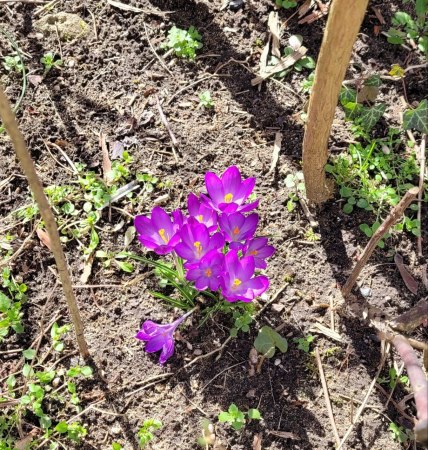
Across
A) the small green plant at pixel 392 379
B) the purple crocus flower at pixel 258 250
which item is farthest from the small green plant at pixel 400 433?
the purple crocus flower at pixel 258 250

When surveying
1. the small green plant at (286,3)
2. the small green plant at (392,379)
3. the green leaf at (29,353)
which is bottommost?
the small green plant at (392,379)

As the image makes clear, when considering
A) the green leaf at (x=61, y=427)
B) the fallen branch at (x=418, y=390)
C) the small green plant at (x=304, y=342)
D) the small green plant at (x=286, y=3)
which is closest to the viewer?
the fallen branch at (x=418, y=390)

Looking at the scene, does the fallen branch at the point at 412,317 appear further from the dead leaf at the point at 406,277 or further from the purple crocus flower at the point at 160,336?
the purple crocus flower at the point at 160,336

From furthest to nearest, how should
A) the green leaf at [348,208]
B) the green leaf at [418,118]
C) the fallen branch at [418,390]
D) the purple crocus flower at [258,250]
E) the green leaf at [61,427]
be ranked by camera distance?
the green leaf at [418,118] < the green leaf at [348,208] < the purple crocus flower at [258,250] < the green leaf at [61,427] < the fallen branch at [418,390]

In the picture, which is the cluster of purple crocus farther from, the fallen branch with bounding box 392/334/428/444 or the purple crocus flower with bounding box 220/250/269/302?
the fallen branch with bounding box 392/334/428/444

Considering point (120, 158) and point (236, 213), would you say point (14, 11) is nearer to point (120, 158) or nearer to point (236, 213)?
point (120, 158)

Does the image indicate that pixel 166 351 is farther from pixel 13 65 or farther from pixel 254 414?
pixel 13 65

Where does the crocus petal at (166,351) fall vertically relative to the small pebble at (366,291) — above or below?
below
